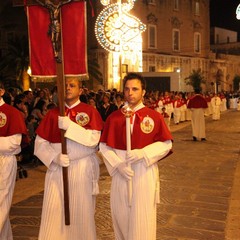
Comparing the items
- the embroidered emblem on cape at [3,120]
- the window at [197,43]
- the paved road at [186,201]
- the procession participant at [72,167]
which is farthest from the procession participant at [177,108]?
the window at [197,43]

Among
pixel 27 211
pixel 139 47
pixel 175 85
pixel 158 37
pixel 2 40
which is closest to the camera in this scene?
pixel 27 211

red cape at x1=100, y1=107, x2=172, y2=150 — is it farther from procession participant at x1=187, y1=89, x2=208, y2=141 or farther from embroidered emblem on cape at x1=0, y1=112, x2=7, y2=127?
procession participant at x1=187, y1=89, x2=208, y2=141

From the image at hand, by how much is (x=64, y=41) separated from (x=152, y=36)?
32400 millimetres

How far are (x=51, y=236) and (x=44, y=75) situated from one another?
172cm

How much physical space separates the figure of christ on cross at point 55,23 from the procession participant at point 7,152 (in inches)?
40.3

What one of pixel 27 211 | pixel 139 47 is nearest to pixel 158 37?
pixel 139 47

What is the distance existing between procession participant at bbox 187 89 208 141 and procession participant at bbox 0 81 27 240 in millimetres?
10863

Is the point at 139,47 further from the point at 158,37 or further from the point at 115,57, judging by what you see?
the point at 158,37

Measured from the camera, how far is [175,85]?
27625mm

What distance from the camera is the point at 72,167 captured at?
4656 millimetres

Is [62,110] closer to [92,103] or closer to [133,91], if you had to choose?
[133,91]

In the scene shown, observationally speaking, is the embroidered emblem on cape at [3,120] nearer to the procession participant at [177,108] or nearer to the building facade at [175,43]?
the procession participant at [177,108]

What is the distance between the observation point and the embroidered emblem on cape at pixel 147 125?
4363mm

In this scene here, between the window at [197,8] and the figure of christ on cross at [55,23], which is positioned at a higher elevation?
the window at [197,8]
